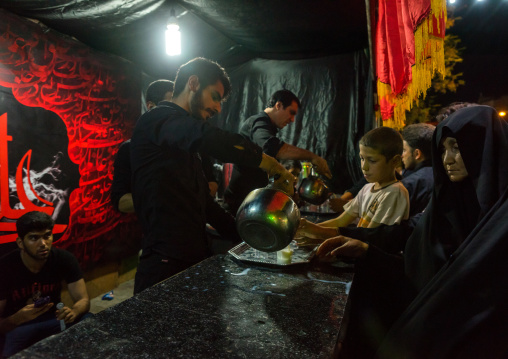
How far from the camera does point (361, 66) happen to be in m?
4.14

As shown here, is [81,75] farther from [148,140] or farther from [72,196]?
[148,140]

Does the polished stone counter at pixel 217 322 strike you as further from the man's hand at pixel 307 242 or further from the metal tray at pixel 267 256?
the man's hand at pixel 307 242

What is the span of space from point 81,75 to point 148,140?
9.03 ft

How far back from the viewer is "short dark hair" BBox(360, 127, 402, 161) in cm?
211

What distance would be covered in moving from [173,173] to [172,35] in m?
2.14

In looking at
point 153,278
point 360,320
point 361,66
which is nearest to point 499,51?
point 361,66

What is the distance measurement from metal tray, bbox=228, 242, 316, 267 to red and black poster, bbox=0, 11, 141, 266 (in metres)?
2.61

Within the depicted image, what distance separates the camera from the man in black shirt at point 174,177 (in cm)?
150

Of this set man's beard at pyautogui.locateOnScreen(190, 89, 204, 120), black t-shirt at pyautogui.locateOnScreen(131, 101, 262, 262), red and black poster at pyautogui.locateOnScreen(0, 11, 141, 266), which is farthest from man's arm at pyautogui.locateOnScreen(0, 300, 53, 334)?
man's beard at pyautogui.locateOnScreen(190, 89, 204, 120)

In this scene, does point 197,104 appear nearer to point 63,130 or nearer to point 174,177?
point 174,177

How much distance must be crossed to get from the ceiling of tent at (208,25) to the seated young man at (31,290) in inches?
74.3

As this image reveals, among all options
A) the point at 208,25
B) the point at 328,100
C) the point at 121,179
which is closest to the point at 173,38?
the point at 208,25

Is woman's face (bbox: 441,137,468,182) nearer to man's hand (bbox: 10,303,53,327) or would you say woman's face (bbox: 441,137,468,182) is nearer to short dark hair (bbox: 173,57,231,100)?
short dark hair (bbox: 173,57,231,100)

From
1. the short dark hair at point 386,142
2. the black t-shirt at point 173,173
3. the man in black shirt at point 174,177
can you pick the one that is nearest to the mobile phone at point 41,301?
the man in black shirt at point 174,177
